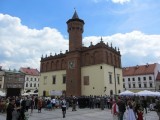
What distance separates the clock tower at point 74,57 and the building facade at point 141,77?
28175mm

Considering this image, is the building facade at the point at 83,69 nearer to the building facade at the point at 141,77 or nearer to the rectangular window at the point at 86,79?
the rectangular window at the point at 86,79

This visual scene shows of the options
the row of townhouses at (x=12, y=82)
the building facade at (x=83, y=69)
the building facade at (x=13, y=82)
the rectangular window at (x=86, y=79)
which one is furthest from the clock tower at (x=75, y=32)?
the building facade at (x=13, y=82)

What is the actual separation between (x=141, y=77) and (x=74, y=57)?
29.9m

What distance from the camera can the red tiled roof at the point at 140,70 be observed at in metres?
59.1

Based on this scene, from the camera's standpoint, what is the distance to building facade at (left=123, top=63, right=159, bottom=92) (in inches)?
2270

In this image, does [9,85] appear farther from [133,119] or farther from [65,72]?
[133,119]

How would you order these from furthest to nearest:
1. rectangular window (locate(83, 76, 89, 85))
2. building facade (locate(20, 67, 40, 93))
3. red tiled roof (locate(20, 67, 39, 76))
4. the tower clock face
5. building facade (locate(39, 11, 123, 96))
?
red tiled roof (locate(20, 67, 39, 76)) → building facade (locate(20, 67, 40, 93)) → the tower clock face → rectangular window (locate(83, 76, 89, 85)) → building facade (locate(39, 11, 123, 96))

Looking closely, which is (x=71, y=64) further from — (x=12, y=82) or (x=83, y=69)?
(x=12, y=82)

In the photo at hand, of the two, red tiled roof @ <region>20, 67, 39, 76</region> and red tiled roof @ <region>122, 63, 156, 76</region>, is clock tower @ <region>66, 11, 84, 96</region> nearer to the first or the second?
red tiled roof @ <region>122, 63, 156, 76</region>

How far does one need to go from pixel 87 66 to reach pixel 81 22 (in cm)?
1140

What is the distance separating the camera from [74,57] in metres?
39.9

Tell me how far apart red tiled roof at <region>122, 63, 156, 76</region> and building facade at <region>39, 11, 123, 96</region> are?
20941 millimetres

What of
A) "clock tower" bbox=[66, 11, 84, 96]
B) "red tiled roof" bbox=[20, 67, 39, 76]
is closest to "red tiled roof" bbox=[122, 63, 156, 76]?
"clock tower" bbox=[66, 11, 84, 96]

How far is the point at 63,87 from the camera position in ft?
141
